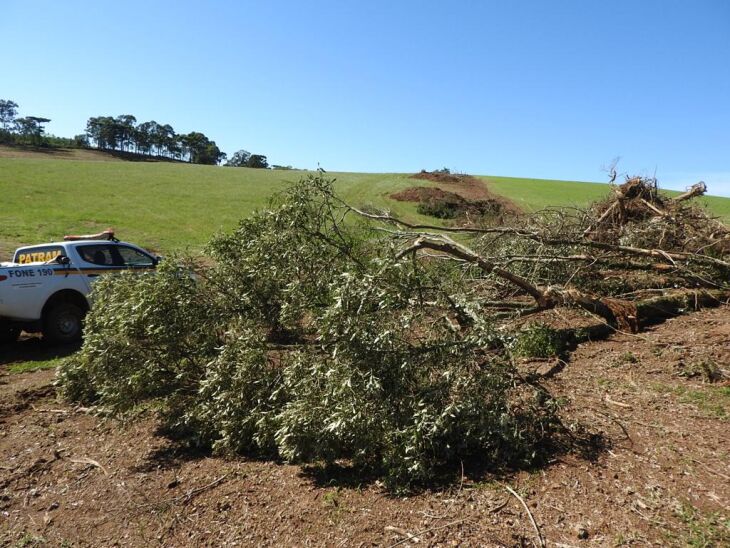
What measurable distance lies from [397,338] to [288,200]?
7.42 feet

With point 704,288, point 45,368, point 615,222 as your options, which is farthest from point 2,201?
point 704,288

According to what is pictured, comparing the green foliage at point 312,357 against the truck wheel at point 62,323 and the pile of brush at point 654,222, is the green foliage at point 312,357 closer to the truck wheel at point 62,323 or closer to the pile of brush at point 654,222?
the truck wheel at point 62,323

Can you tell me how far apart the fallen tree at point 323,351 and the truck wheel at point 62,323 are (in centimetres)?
298

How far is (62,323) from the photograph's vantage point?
8.67 meters

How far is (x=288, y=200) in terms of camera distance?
18.2 feet

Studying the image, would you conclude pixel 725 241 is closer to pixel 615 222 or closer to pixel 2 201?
pixel 615 222

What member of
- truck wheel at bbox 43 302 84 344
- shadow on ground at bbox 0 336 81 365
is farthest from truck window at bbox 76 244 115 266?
shadow on ground at bbox 0 336 81 365

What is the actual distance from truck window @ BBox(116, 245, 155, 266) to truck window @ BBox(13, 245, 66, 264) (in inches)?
41.6

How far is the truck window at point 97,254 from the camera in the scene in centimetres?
912

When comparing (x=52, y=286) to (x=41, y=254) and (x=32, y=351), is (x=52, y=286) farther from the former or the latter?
(x=32, y=351)

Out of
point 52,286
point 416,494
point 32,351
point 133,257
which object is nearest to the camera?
point 416,494

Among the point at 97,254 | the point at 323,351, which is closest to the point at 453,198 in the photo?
the point at 97,254

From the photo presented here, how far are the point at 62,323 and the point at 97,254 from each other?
141cm

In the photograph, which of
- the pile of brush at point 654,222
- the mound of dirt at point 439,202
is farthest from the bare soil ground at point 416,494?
the mound of dirt at point 439,202
